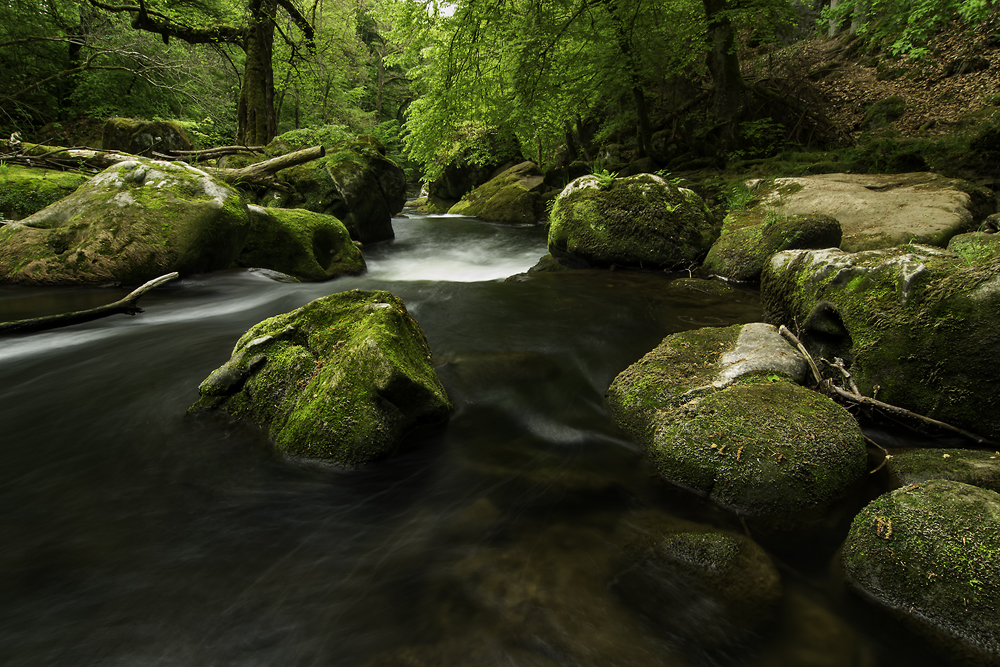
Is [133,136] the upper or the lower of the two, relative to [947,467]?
upper

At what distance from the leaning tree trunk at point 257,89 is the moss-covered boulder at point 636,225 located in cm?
1084

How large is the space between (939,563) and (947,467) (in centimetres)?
100

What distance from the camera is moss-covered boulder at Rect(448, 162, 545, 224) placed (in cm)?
1941

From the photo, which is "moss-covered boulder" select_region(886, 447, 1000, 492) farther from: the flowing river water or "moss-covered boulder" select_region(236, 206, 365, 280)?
"moss-covered boulder" select_region(236, 206, 365, 280)

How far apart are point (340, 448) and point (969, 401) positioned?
4.42 meters

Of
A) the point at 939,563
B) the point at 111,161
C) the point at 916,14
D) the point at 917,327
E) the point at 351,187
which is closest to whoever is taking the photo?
the point at 939,563

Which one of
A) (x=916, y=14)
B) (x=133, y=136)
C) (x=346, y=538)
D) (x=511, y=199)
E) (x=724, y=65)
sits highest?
(x=724, y=65)

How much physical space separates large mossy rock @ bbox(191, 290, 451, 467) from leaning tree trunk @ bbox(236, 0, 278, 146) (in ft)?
42.9

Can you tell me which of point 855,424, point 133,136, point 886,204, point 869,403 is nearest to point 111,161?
point 133,136

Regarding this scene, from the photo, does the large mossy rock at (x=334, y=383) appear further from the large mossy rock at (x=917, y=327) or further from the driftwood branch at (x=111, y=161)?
the driftwood branch at (x=111, y=161)

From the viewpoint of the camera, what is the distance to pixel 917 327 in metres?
3.33

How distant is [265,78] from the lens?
13.7 m

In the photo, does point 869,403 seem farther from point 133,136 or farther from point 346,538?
point 133,136

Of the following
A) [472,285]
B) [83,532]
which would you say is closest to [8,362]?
[83,532]
